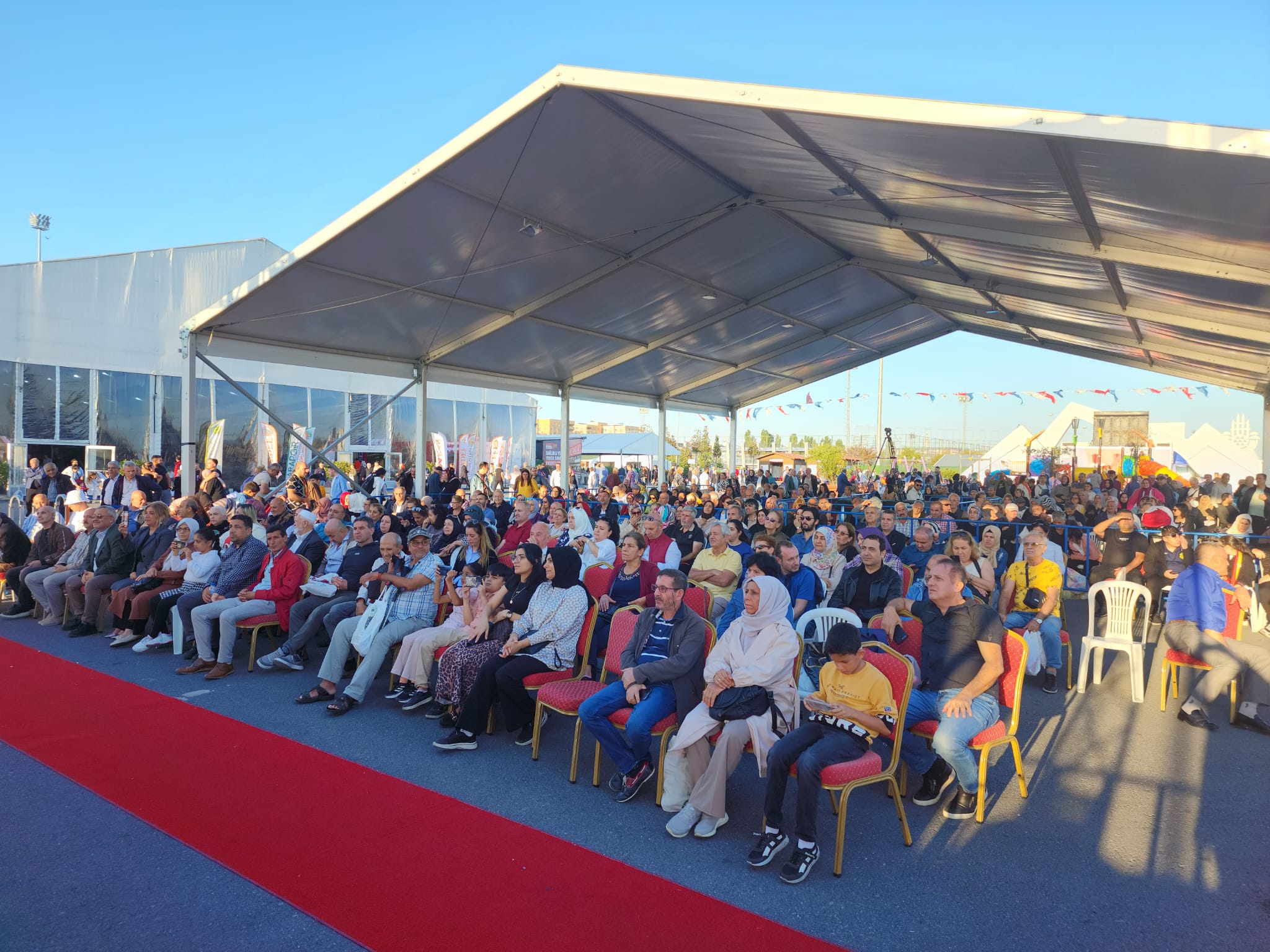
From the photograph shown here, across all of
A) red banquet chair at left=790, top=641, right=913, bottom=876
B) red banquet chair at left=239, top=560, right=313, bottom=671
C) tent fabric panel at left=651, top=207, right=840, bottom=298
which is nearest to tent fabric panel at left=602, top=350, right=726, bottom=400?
tent fabric panel at left=651, top=207, right=840, bottom=298

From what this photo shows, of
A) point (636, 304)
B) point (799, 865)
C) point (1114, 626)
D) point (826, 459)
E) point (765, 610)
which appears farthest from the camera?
point (826, 459)

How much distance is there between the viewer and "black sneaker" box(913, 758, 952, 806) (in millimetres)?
3668

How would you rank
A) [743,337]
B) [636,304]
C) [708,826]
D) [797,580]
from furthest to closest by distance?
[743,337] → [636,304] → [797,580] → [708,826]

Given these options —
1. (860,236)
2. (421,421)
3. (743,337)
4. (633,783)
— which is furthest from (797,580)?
(743,337)

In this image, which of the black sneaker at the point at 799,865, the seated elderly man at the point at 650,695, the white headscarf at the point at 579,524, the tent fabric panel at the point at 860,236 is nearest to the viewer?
the black sneaker at the point at 799,865

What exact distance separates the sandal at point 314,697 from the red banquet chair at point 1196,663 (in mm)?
5943

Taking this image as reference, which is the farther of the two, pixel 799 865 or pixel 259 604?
pixel 259 604

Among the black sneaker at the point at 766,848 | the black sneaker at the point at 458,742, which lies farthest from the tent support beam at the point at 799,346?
the black sneaker at the point at 766,848

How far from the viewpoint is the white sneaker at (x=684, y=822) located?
336cm

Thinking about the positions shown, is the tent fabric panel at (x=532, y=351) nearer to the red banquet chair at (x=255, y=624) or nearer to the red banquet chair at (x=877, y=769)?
the red banquet chair at (x=255, y=624)

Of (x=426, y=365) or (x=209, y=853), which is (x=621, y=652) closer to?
(x=209, y=853)

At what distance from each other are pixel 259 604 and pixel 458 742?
2844 mm

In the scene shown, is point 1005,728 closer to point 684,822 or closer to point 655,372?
point 684,822

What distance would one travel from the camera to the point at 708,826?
3.38m
